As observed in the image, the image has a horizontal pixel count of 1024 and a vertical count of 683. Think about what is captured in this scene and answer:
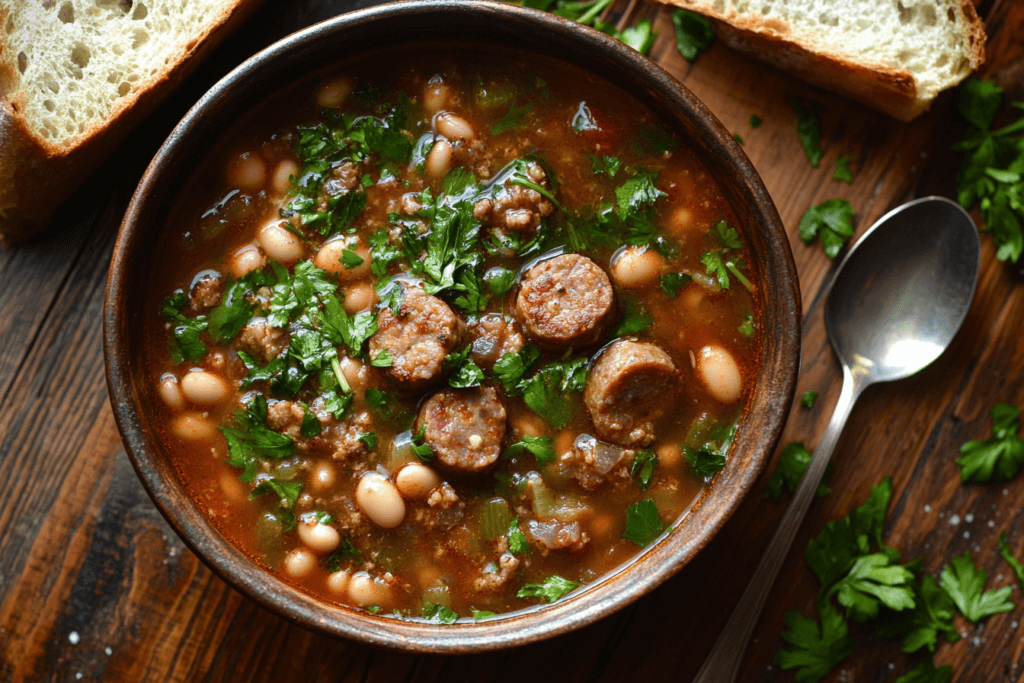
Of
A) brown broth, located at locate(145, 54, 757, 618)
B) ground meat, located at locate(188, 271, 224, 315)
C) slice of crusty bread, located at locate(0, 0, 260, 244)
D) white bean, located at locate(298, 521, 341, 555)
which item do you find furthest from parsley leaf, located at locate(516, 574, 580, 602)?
slice of crusty bread, located at locate(0, 0, 260, 244)

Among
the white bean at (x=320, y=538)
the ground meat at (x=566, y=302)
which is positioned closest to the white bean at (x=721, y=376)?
the ground meat at (x=566, y=302)

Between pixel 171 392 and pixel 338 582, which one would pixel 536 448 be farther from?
pixel 171 392

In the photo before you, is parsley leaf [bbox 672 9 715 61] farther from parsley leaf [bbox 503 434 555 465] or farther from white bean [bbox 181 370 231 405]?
white bean [bbox 181 370 231 405]

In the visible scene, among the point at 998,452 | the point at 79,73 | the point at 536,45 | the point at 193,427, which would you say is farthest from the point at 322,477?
the point at 998,452

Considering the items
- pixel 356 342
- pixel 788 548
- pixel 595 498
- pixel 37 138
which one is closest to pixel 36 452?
pixel 37 138

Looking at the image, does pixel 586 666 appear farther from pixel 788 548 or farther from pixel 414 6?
pixel 414 6

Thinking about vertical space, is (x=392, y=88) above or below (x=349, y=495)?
above

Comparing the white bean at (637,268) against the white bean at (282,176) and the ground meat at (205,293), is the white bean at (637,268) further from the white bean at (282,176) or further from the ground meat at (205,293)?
the ground meat at (205,293)
